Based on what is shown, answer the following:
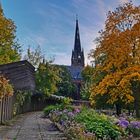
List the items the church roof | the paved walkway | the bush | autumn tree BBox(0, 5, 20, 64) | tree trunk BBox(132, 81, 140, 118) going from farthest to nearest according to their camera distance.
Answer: the church roof, tree trunk BBox(132, 81, 140, 118), autumn tree BBox(0, 5, 20, 64), the paved walkway, the bush

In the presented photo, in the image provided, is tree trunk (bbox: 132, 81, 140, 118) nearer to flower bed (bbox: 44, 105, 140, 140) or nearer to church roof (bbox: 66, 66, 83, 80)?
flower bed (bbox: 44, 105, 140, 140)

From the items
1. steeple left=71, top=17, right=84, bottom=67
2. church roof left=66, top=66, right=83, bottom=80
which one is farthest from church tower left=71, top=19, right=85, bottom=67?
church roof left=66, top=66, right=83, bottom=80

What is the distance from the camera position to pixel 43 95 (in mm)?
63625

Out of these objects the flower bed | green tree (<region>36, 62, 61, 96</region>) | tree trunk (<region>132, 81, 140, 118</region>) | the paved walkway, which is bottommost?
the paved walkway

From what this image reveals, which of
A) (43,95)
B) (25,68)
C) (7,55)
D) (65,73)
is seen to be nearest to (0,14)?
(7,55)

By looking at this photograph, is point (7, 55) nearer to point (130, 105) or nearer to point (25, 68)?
point (25, 68)

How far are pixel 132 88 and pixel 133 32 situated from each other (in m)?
5.65

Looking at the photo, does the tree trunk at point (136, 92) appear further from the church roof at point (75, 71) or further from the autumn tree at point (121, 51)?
the church roof at point (75, 71)

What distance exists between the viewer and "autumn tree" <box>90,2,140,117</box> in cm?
3164

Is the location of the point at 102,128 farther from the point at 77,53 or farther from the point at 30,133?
the point at 77,53

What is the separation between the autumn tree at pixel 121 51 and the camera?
1246 inches

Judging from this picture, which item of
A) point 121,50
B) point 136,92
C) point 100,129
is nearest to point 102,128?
point 100,129

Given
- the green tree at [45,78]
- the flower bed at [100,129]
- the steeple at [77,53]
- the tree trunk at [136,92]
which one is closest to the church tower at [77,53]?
the steeple at [77,53]

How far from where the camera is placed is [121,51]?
3169 cm
